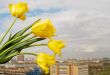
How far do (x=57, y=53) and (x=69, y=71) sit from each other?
72608 mm

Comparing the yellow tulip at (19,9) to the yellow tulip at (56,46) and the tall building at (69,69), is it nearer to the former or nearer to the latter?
the yellow tulip at (56,46)

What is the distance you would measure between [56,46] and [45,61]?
4 centimetres

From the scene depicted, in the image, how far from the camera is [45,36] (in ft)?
2.36

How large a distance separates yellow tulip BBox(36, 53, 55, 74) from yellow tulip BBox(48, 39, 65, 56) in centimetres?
2

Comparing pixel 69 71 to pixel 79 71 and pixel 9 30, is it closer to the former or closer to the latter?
pixel 79 71

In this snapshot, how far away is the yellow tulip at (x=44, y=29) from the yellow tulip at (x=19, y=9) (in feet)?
0.21

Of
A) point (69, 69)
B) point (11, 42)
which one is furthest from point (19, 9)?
point (69, 69)

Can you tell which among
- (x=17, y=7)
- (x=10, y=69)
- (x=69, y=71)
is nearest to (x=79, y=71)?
(x=69, y=71)

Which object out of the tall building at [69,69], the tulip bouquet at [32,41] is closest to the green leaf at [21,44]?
the tulip bouquet at [32,41]

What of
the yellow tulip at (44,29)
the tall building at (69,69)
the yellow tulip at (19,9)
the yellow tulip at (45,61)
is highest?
the tall building at (69,69)

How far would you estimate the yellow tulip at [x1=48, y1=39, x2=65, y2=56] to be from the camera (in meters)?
0.69

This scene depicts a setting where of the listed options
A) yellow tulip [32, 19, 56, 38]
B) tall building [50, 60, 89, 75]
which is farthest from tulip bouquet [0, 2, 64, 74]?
tall building [50, 60, 89, 75]

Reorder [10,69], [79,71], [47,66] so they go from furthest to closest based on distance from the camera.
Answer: [79,71] < [10,69] < [47,66]

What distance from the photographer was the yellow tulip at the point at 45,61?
68 cm
